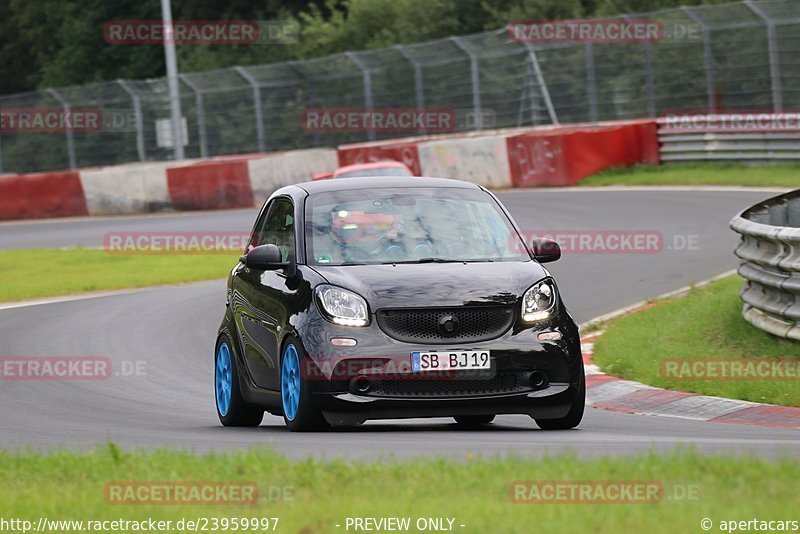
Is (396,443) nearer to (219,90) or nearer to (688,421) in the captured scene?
(688,421)

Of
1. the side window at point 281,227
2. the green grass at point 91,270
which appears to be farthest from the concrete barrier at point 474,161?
the side window at point 281,227

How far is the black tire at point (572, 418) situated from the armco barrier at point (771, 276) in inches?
111

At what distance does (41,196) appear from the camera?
3519 cm

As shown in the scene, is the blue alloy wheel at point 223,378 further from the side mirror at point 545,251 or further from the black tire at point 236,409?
the side mirror at point 545,251

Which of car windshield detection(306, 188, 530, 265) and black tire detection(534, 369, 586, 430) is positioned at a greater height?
car windshield detection(306, 188, 530, 265)

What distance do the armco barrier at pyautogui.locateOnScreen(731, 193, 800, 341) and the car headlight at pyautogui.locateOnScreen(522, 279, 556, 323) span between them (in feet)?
9.58

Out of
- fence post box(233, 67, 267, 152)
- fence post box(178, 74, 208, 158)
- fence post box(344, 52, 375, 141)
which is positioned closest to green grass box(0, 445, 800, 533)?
fence post box(344, 52, 375, 141)

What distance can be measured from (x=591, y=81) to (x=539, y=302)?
86.5ft

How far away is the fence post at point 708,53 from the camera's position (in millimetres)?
31484

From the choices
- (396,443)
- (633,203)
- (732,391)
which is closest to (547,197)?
(633,203)

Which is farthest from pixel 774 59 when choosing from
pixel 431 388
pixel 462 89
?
pixel 431 388

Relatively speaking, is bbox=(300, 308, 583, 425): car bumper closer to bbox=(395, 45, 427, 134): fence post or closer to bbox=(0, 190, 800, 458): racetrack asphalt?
bbox=(0, 190, 800, 458): racetrack asphalt

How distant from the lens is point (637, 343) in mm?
12703

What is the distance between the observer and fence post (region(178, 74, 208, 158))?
129 feet
